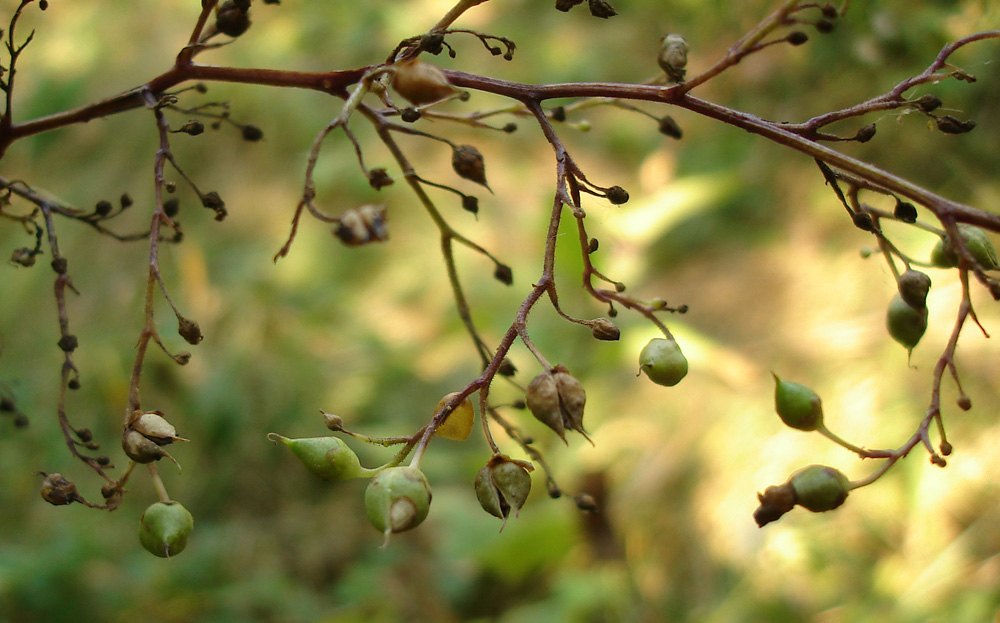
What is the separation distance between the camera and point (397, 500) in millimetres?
535

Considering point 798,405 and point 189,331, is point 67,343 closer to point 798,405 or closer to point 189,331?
point 189,331

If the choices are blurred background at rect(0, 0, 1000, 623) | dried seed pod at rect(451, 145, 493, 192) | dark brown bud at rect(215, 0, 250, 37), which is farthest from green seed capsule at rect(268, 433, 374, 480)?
blurred background at rect(0, 0, 1000, 623)

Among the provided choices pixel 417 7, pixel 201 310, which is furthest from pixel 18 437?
pixel 417 7

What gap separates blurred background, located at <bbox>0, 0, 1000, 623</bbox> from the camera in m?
1.82

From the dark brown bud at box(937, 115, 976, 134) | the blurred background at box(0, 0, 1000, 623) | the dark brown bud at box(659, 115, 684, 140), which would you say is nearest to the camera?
the dark brown bud at box(937, 115, 976, 134)

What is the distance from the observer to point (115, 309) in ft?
9.14

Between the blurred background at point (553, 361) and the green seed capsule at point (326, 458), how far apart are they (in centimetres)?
66

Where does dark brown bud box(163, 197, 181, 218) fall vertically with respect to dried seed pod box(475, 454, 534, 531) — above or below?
above

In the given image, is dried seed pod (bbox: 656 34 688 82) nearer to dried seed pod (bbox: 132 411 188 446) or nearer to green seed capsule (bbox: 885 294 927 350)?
green seed capsule (bbox: 885 294 927 350)

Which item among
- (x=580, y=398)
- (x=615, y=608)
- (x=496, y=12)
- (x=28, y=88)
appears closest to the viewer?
(x=580, y=398)

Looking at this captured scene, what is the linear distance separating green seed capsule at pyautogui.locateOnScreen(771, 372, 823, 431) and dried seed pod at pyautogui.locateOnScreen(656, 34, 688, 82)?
11.1 inches

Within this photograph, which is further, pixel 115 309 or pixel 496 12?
pixel 496 12

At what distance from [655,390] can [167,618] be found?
1.63 meters

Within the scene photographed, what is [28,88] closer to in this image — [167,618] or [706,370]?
[167,618]
